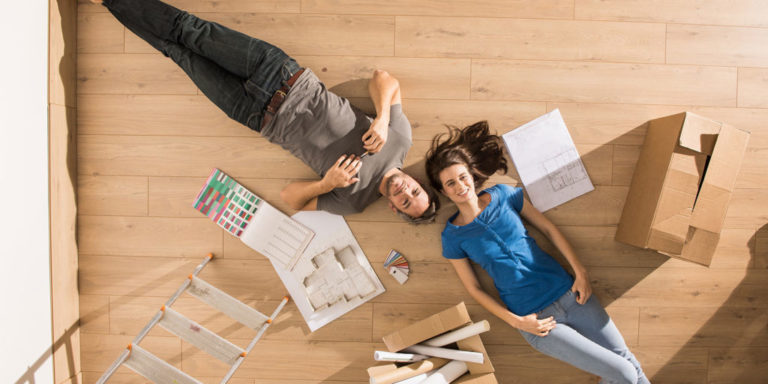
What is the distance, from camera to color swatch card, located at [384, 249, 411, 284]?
174 cm

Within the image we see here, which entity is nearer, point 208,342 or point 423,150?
point 208,342

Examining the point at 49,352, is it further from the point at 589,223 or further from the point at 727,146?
the point at 727,146

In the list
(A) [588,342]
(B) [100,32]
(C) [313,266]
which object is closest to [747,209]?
(A) [588,342]

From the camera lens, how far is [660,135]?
1598 millimetres

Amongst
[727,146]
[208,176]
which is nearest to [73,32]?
[208,176]

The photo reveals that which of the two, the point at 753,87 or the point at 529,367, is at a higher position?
the point at 753,87

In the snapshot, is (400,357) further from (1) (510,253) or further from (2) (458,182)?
(2) (458,182)

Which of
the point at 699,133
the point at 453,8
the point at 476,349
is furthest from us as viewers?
the point at 453,8

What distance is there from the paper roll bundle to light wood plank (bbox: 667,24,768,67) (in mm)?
1597

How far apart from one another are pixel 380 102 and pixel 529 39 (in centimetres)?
70

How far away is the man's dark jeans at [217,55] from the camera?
1.52 m

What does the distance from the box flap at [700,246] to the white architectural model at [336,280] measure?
3.97 feet

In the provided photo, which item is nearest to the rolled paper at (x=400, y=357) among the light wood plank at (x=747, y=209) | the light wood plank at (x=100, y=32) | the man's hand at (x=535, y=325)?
the man's hand at (x=535, y=325)

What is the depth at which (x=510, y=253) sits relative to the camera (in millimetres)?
1578
